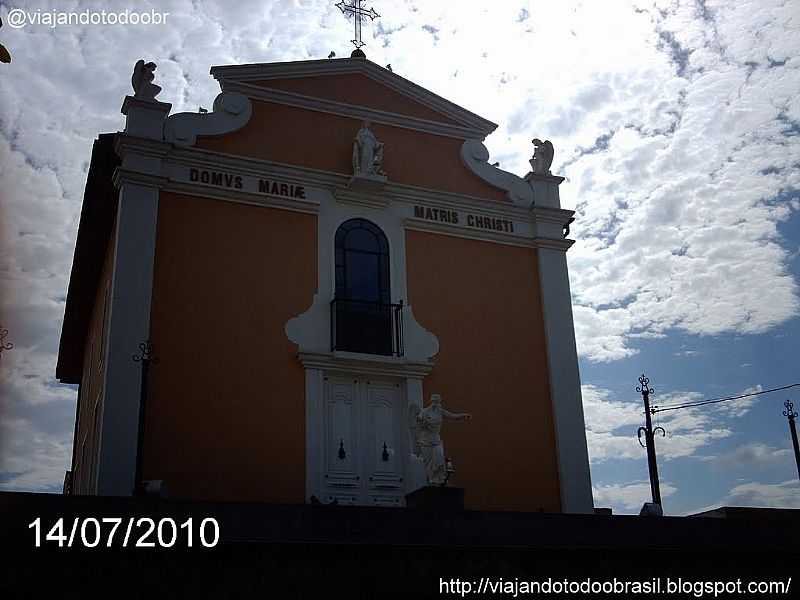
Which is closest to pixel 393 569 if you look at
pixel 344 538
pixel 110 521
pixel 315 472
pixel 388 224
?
pixel 344 538

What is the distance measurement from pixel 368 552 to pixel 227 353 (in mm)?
5454

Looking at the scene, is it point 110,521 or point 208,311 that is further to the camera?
point 208,311

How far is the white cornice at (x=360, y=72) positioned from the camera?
17.3 metres

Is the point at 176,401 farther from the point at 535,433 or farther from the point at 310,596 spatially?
the point at 535,433

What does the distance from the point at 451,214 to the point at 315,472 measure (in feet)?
18.8

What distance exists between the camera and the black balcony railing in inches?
642

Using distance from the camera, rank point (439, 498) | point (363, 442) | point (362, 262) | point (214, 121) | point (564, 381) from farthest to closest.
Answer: point (564, 381)
point (362, 262)
point (214, 121)
point (363, 442)
point (439, 498)

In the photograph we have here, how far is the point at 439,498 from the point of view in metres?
13.5

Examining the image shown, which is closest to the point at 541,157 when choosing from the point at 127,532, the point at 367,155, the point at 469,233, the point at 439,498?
the point at 469,233

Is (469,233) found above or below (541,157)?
below

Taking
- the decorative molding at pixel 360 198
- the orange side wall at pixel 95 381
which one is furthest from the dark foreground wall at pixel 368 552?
the decorative molding at pixel 360 198

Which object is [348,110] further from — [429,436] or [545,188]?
[429,436]

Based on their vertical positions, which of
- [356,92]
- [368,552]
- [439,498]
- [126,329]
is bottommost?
[368,552]

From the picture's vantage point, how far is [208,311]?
15.5m
